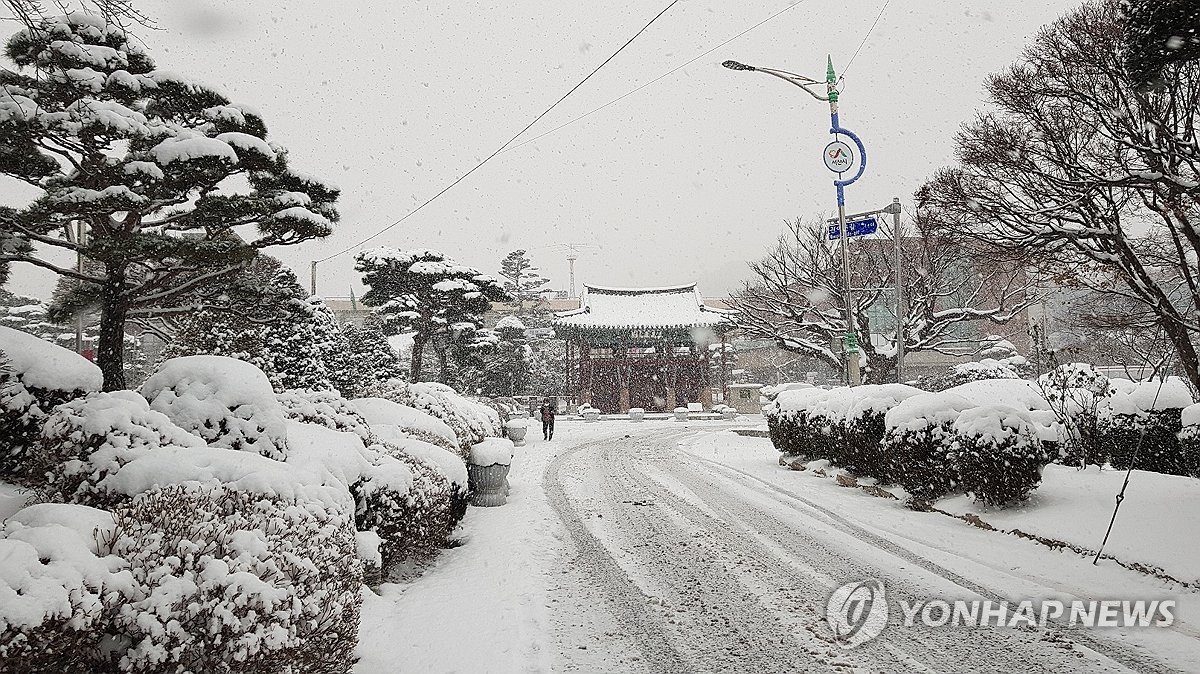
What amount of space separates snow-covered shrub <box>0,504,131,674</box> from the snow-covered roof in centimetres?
3077

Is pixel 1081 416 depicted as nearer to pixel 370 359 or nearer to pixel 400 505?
pixel 400 505

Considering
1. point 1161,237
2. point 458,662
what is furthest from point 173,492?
point 1161,237

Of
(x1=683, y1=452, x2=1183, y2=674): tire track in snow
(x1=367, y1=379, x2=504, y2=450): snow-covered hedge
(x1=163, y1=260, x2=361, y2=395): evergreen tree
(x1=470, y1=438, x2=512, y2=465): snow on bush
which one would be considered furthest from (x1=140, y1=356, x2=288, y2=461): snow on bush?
(x1=683, y1=452, x2=1183, y2=674): tire track in snow

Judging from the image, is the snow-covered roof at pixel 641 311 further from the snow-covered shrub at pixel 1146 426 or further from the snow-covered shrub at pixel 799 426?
the snow-covered shrub at pixel 1146 426

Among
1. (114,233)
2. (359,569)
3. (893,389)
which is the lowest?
(359,569)

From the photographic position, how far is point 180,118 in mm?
8523

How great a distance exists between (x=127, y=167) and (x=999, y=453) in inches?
406

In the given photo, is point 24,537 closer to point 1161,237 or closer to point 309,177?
point 309,177

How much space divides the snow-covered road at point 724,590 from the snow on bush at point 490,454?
74 centimetres

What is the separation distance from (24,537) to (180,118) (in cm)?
754

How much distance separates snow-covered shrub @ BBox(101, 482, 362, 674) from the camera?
2.73m

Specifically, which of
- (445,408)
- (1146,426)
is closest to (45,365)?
(445,408)

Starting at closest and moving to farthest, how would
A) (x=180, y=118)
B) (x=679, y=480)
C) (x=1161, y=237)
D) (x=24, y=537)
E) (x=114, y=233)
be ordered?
(x=24, y=537) < (x=114, y=233) < (x=180, y=118) < (x=1161, y=237) < (x=679, y=480)

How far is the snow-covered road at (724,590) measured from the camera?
4113mm
